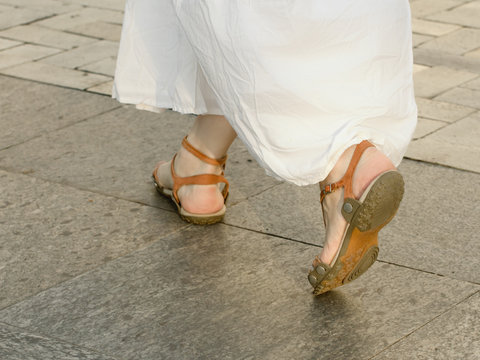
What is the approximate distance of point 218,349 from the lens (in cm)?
228

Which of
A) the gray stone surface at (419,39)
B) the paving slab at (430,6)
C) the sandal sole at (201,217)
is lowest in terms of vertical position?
the paving slab at (430,6)

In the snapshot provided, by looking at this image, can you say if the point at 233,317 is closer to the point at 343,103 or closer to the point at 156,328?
the point at 156,328

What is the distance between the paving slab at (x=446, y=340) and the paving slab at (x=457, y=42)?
9.39 feet

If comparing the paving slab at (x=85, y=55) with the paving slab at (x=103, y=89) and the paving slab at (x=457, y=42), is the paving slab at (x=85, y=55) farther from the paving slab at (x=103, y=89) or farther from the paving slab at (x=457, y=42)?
the paving slab at (x=457, y=42)

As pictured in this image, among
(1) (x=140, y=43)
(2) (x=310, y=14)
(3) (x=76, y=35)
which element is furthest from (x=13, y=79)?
(2) (x=310, y=14)

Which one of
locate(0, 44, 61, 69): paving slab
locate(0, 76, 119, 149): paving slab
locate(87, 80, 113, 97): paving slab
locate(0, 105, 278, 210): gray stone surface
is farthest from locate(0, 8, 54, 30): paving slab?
locate(0, 105, 278, 210): gray stone surface

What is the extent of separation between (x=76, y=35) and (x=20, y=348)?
11.0ft

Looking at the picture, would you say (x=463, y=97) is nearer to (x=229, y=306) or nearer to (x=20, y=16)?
(x=229, y=306)

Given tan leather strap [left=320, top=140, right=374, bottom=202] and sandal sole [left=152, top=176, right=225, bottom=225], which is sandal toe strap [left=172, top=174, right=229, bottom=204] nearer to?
sandal sole [left=152, top=176, right=225, bottom=225]

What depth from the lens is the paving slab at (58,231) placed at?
8.75 feet

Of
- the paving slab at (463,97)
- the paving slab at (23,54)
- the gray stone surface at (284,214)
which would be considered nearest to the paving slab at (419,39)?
the paving slab at (463,97)

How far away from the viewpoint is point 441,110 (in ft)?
13.5

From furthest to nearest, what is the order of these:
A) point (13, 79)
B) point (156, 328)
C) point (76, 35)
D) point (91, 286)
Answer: point (76, 35) → point (13, 79) → point (91, 286) → point (156, 328)

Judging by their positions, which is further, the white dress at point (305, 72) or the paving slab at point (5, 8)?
the paving slab at point (5, 8)
